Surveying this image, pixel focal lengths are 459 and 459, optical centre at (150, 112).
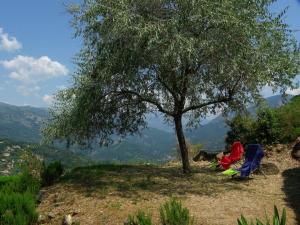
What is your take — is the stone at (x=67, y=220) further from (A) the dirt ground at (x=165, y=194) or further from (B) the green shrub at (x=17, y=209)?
(B) the green shrub at (x=17, y=209)

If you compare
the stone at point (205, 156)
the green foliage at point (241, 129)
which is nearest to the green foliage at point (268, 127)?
the green foliage at point (241, 129)

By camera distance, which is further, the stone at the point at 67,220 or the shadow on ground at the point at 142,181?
the shadow on ground at the point at 142,181

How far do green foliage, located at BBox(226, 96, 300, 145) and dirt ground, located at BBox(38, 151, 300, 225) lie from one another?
13.2 ft

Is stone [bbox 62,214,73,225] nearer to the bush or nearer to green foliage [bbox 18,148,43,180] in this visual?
the bush

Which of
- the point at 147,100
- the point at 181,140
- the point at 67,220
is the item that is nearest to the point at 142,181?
the point at 181,140

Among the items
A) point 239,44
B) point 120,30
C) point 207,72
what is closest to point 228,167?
point 207,72

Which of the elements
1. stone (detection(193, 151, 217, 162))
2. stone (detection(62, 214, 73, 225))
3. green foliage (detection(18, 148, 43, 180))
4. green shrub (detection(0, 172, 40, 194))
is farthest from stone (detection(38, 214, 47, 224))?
stone (detection(193, 151, 217, 162))

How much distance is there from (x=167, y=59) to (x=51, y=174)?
7.36 meters

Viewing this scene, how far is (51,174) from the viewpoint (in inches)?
767

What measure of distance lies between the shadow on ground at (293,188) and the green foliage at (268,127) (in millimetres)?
5107

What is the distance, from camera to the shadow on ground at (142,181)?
54.5ft

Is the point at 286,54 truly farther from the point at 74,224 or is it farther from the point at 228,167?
the point at 74,224

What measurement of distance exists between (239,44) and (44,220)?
9170 millimetres

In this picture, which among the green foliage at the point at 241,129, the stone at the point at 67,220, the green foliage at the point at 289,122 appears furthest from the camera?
the green foliage at the point at 241,129
